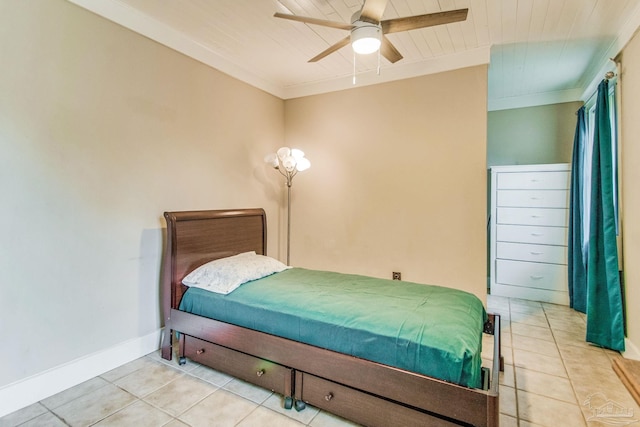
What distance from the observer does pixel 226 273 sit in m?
2.43

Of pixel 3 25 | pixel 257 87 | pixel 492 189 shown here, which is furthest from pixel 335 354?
pixel 492 189

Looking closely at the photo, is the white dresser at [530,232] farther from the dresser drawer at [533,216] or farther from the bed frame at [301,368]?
the bed frame at [301,368]

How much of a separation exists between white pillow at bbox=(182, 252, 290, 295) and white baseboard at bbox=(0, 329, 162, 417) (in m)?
0.61

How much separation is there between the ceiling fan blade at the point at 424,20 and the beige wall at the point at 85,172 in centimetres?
184

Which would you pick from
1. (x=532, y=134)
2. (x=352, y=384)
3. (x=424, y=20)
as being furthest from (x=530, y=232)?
A: (x=352, y=384)

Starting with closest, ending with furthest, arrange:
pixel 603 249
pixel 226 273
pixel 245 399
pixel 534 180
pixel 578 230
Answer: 1. pixel 245 399
2. pixel 226 273
3. pixel 603 249
4. pixel 578 230
5. pixel 534 180

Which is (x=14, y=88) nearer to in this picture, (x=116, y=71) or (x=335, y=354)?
(x=116, y=71)

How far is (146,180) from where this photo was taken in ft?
8.21

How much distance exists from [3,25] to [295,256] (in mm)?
3097

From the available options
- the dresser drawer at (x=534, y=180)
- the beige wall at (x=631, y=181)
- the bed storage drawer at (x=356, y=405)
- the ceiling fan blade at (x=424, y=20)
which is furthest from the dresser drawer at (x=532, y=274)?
the ceiling fan blade at (x=424, y=20)

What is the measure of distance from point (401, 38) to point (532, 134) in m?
2.73

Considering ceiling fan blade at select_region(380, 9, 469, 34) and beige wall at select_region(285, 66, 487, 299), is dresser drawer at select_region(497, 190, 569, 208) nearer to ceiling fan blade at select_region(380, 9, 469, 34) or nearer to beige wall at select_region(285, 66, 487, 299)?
beige wall at select_region(285, 66, 487, 299)

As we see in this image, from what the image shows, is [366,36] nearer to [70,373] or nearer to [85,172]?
[85,172]

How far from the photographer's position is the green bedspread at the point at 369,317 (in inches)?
60.1
